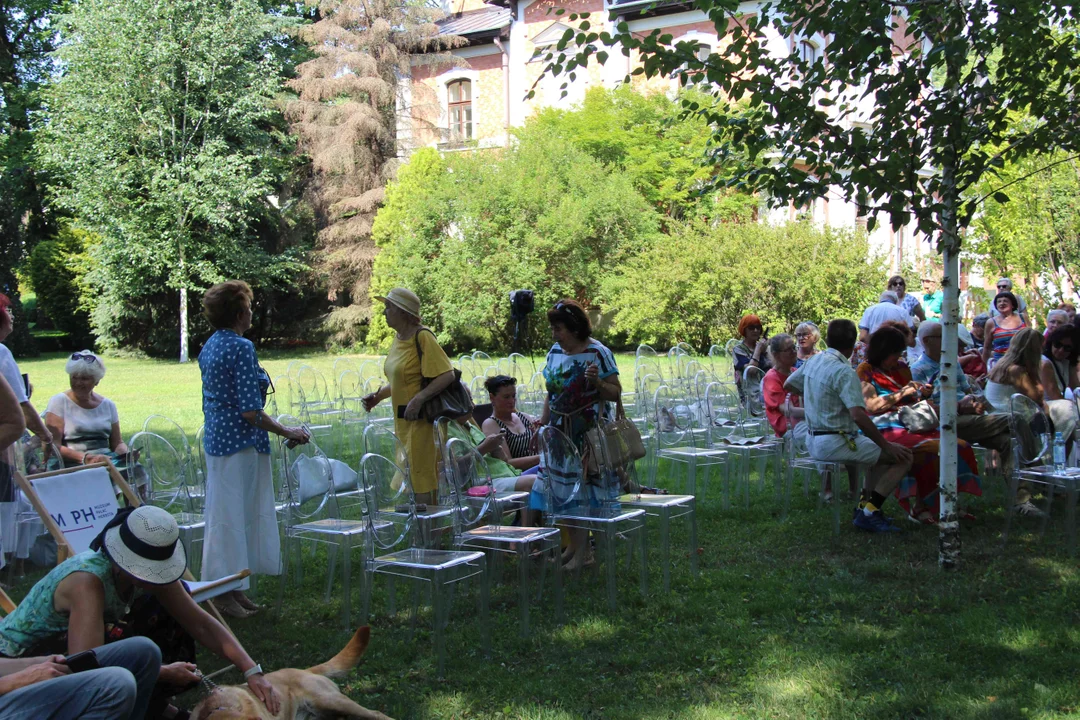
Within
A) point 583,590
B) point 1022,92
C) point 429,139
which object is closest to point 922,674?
point 583,590

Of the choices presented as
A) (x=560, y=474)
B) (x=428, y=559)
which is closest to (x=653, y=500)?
(x=560, y=474)

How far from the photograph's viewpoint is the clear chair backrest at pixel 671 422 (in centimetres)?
799

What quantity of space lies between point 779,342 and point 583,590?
3.26 metres

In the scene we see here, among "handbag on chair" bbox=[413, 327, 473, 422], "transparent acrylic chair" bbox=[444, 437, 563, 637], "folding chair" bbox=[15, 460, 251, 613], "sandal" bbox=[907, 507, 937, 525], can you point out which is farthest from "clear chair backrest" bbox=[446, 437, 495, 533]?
"sandal" bbox=[907, 507, 937, 525]

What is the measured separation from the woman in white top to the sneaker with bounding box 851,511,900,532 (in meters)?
4.91

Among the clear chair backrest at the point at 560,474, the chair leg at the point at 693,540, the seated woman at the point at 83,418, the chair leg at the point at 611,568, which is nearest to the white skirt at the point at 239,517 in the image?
the seated woman at the point at 83,418

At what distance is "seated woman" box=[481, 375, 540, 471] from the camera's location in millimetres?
6574

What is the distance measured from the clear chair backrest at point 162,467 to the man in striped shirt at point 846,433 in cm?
415

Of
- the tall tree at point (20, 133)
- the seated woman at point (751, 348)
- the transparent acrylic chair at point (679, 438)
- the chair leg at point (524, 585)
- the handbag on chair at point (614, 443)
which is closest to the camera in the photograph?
the chair leg at point (524, 585)

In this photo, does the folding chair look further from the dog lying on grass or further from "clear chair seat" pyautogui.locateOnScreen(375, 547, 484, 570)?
the dog lying on grass

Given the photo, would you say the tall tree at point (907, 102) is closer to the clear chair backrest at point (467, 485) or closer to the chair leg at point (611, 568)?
the chair leg at point (611, 568)

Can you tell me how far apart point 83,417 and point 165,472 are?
26.3 inches

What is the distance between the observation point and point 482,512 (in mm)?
5188

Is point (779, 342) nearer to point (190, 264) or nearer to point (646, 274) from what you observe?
point (646, 274)
